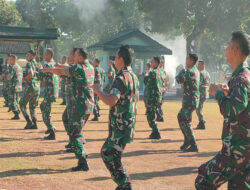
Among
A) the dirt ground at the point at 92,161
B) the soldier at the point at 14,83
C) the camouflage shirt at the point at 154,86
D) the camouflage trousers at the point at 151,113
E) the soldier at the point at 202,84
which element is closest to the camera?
the dirt ground at the point at 92,161

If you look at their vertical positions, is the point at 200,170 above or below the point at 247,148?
below

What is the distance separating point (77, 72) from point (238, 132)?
355 cm

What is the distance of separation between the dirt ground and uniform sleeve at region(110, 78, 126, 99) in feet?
6.31

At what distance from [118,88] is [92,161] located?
3281mm

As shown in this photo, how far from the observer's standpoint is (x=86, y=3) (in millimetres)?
56281

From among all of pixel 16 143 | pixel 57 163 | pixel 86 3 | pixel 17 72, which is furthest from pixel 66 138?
pixel 86 3

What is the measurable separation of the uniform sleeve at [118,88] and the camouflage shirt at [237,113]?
1.39m

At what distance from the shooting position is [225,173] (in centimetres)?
363

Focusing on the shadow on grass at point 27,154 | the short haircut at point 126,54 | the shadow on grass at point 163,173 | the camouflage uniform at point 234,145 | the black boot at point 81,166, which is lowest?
the shadow on grass at point 163,173

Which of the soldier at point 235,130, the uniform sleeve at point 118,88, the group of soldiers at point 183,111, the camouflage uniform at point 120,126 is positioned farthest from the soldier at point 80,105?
the soldier at point 235,130

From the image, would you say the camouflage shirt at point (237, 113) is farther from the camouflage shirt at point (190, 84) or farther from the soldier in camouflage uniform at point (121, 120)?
the camouflage shirt at point (190, 84)

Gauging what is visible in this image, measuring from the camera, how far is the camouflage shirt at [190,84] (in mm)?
8602

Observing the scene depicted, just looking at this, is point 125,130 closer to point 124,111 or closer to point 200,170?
point 124,111

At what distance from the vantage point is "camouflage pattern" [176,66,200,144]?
28.2ft
